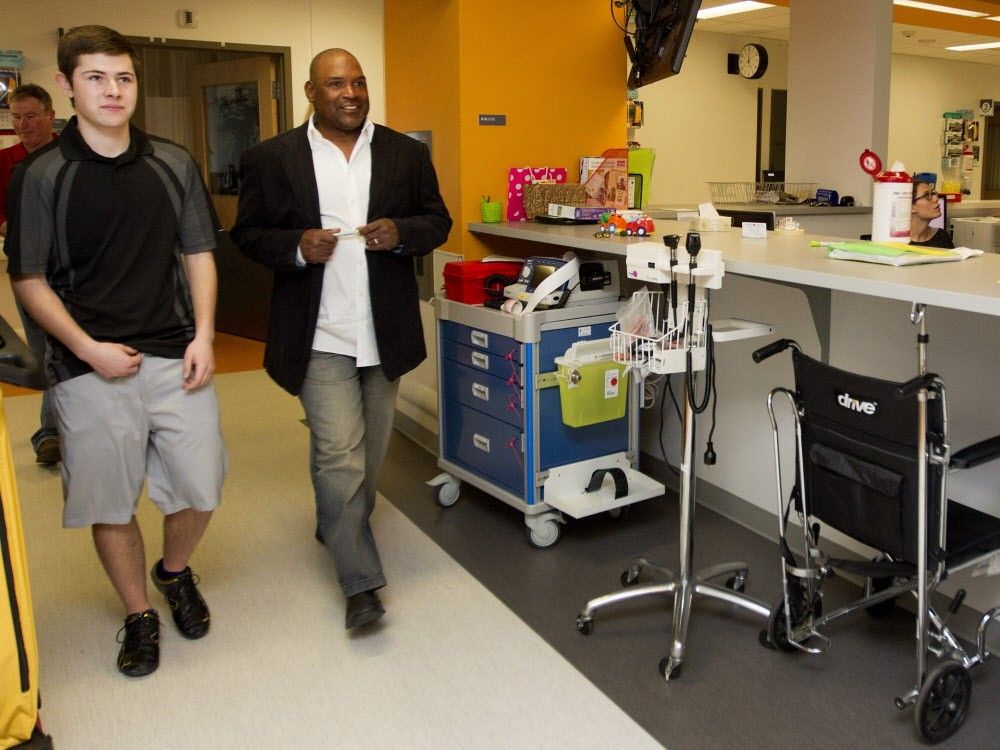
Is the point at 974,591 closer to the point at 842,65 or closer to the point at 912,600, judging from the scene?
the point at 912,600

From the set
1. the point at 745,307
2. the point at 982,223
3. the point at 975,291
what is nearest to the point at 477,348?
the point at 745,307

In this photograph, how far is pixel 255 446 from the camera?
14.8 ft

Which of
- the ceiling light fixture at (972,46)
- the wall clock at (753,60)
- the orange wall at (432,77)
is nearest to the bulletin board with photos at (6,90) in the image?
the orange wall at (432,77)

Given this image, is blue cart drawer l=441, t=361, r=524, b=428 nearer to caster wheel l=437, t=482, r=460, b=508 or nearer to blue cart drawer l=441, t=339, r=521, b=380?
blue cart drawer l=441, t=339, r=521, b=380

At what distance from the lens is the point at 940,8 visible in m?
9.12

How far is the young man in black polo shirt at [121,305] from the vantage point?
223 centimetres

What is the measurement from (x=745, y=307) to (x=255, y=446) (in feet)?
7.89

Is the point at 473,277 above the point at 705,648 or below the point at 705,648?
above

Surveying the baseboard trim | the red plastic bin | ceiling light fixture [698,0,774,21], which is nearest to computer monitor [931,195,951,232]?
the red plastic bin

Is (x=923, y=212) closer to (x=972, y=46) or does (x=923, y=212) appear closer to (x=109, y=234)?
(x=109, y=234)

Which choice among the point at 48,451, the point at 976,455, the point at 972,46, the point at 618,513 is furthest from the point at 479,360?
the point at 972,46

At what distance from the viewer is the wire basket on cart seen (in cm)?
575

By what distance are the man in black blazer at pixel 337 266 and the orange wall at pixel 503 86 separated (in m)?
1.24

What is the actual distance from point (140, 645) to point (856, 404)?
192 cm
